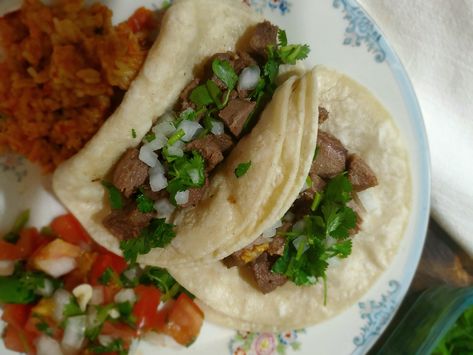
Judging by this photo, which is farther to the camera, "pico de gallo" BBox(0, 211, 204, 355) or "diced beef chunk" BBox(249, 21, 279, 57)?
"pico de gallo" BBox(0, 211, 204, 355)

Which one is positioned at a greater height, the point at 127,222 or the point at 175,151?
the point at 175,151

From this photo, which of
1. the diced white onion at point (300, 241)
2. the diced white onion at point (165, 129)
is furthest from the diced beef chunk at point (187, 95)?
the diced white onion at point (300, 241)

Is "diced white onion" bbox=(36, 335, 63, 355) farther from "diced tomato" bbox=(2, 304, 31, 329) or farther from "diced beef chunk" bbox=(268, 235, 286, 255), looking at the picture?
"diced beef chunk" bbox=(268, 235, 286, 255)

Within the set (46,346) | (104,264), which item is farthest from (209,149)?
(46,346)

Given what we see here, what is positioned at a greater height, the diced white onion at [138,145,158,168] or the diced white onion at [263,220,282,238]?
the diced white onion at [138,145,158,168]

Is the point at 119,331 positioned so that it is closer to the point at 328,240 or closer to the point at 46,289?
the point at 46,289

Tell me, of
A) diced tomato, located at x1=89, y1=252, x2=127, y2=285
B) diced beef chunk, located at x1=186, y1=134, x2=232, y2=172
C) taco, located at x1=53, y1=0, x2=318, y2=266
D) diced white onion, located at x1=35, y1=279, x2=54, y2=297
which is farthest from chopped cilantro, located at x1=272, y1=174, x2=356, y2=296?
diced white onion, located at x1=35, y1=279, x2=54, y2=297

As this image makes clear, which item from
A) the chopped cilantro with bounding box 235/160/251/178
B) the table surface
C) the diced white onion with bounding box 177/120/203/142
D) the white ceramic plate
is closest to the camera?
the chopped cilantro with bounding box 235/160/251/178
